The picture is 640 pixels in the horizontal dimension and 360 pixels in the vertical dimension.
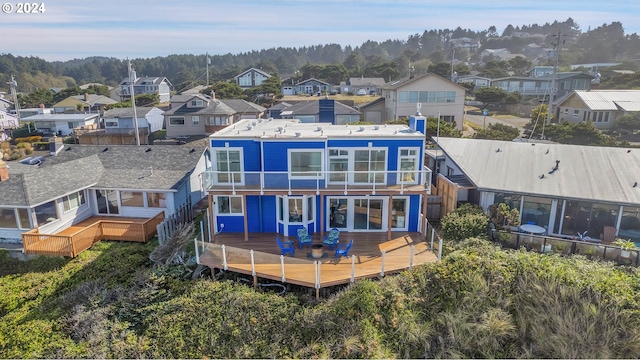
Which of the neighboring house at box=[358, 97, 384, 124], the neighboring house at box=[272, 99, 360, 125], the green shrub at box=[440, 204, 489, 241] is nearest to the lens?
the green shrub at box=[440, 204, 489, 241]

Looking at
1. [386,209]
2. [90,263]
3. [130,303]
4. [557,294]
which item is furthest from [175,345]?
[557,294]

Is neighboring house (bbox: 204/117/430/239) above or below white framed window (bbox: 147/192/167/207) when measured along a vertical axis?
above

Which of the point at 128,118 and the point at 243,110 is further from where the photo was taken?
the point at 128,118

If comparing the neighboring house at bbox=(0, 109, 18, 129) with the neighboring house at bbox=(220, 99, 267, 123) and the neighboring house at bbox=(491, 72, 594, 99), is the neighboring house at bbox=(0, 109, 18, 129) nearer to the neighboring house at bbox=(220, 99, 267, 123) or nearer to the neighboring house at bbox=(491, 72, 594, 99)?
the neighboring house at bbox=(220, 99, 267, 123)

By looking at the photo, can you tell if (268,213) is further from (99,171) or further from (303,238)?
(99,171)

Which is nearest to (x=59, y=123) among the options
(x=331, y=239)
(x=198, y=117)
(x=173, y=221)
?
(x=198, y=117)

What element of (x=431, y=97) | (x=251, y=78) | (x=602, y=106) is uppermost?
(x=251, y=78)

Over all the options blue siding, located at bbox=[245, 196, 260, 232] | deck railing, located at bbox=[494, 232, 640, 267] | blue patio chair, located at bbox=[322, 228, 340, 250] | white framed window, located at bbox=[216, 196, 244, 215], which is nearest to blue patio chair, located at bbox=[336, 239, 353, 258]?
blue patio chair, located at bbox=[322, 228, 340, 250]
